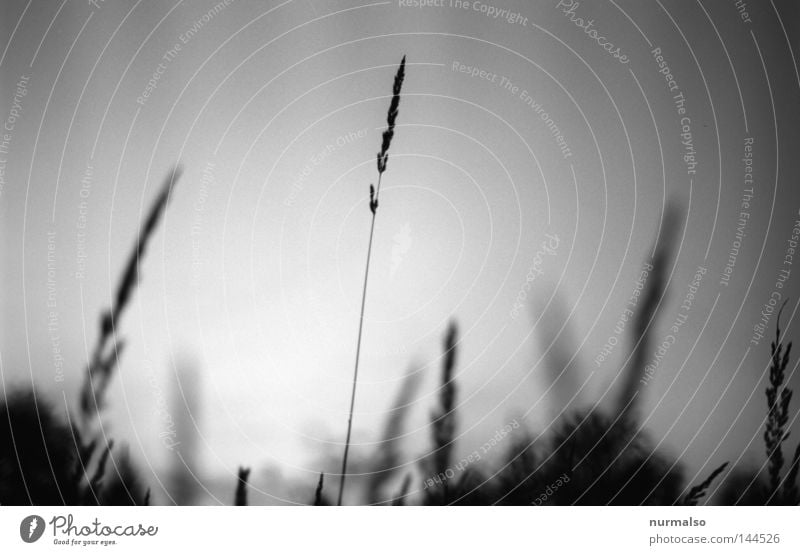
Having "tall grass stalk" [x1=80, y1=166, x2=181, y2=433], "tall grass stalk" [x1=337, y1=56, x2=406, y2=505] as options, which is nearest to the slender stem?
"tall grass stalk" [x1=337, y1=56, x2=406, y2=505]

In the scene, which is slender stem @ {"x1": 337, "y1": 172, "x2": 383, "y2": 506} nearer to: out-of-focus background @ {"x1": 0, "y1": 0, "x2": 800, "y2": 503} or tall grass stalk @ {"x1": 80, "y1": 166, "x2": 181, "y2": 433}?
out-of-focus background @ {"x1": 0, "y1": 0, "x2": 800, "y2": 503}

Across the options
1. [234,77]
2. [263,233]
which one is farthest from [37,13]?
[263,233]

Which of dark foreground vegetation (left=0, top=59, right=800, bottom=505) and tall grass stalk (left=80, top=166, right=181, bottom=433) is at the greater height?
tall grass stalk (left=80, top=166, right=181, bottom=433)

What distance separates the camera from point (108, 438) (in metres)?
0.72

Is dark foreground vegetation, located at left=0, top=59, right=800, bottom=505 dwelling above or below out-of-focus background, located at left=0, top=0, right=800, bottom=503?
below

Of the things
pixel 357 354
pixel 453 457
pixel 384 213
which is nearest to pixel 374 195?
pixel 384 213

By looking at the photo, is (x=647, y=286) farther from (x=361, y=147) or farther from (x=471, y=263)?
(x=361, y=147)
